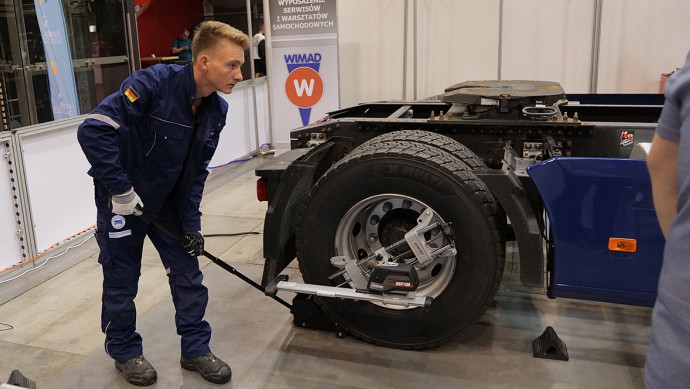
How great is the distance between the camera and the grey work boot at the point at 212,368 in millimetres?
3123

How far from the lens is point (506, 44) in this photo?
791 cm

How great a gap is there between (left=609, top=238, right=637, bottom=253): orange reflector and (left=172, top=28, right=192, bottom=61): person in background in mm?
10354

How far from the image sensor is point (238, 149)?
340 inches

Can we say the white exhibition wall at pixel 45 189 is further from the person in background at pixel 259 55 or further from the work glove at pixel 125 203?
the person in background at pixel 259 55

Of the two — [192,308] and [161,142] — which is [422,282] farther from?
[161,142]

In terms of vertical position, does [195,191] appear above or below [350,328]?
above

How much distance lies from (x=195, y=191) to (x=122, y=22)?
4.08m

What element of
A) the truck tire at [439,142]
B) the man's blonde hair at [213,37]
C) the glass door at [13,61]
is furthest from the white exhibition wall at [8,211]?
the truck tire at [439,142]

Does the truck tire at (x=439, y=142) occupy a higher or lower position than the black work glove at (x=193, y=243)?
higher

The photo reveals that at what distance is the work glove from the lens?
9.37 feet

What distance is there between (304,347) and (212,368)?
544 millimetres

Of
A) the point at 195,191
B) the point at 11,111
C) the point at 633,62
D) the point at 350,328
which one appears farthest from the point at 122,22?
the point at 633,62

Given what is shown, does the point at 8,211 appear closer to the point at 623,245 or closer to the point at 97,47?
the point at 97,47

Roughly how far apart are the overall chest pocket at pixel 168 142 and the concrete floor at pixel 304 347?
1.12 m
